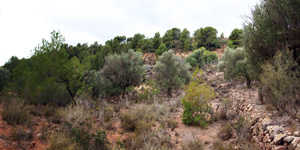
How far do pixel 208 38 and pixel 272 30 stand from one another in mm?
45580

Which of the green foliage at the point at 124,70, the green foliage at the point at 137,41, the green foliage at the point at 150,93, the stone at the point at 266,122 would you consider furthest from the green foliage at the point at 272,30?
the green foliage at the point at 137,41

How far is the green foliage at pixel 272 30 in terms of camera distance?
22.4ft

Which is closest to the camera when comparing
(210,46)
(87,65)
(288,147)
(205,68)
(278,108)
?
(288,147)

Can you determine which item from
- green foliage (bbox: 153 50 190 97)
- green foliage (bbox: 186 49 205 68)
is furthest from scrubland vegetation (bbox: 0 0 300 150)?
green foliage (bbox: 186 49 205 68)

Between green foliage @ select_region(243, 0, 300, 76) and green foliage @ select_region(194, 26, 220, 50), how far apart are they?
43.2 meters

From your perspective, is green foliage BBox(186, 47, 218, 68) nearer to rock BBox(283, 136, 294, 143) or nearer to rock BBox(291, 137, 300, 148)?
rock BBox(283, 136, 294, 143)

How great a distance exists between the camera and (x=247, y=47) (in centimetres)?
937

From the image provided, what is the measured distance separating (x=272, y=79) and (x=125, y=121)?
7.37 meters

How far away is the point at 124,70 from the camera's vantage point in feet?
62.4

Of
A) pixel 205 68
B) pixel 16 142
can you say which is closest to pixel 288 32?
pixel 16 142

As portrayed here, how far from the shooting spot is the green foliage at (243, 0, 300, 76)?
6.83 meters

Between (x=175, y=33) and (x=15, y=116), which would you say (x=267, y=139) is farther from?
(x=175, y=33)

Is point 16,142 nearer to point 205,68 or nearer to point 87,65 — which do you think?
point 87,65

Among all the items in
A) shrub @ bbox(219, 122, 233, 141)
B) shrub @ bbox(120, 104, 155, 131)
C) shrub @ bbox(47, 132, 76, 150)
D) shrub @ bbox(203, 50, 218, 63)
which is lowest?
shrub @ bbox(219, 122, 233, 141)
